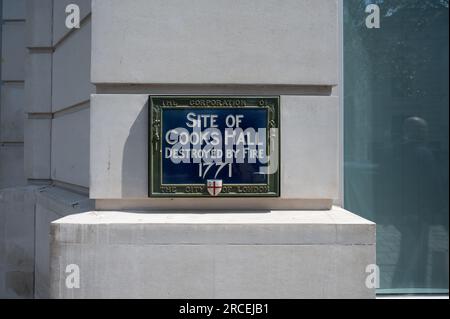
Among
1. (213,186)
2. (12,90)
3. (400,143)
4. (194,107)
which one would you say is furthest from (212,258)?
(12,90)

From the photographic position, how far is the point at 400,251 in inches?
186

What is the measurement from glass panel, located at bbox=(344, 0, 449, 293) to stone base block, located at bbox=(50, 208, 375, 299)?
1.33 m

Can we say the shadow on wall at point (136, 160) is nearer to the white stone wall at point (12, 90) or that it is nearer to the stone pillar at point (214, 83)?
the stone pillar at point (214, 83)

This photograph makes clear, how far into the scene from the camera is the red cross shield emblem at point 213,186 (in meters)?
3.78

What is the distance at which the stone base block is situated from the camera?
353 centimetres

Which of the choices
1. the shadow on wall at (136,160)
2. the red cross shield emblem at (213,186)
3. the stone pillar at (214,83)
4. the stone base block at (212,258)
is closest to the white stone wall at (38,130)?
the stone pillar at (214,83)

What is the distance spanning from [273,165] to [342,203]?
1080 mm

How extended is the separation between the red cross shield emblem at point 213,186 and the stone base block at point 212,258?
13.6 inches

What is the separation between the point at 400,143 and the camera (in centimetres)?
473

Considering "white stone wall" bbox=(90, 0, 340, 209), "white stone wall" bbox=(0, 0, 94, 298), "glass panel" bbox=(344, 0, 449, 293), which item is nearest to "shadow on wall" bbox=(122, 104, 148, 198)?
"white stone wall" bbox=(90, 0, 340, 209)

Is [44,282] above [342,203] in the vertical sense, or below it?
below
